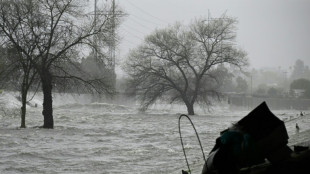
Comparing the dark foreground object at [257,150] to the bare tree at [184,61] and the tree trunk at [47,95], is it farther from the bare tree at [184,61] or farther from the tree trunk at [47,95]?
the bare tree at [184,61]

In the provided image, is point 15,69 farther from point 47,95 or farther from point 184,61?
point 184,61

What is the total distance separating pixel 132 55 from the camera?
50188 millimetres

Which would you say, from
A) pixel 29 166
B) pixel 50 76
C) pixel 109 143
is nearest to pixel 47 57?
pixel 50 76

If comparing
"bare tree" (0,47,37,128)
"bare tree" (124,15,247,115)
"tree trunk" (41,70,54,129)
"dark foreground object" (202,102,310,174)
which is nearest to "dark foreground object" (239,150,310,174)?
"dark foreground object" (202,102,310,174)

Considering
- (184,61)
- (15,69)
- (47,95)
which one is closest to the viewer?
(15,69)

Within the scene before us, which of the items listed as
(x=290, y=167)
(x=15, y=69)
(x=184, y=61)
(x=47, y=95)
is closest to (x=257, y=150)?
(x=290, y=167)

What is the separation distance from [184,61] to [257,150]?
155 ft

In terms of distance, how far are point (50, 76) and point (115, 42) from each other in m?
4.21

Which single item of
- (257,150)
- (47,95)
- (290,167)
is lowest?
(290,167)

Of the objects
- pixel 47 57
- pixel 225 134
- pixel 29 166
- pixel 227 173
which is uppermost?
pixel 47 57

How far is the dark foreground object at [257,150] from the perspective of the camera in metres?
4.02

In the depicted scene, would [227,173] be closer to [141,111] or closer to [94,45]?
[94,45]

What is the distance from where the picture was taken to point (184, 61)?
51.3 m

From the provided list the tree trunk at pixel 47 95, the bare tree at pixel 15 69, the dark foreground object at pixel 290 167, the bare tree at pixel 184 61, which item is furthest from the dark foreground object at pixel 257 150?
the bare tree at pixel 184 61
